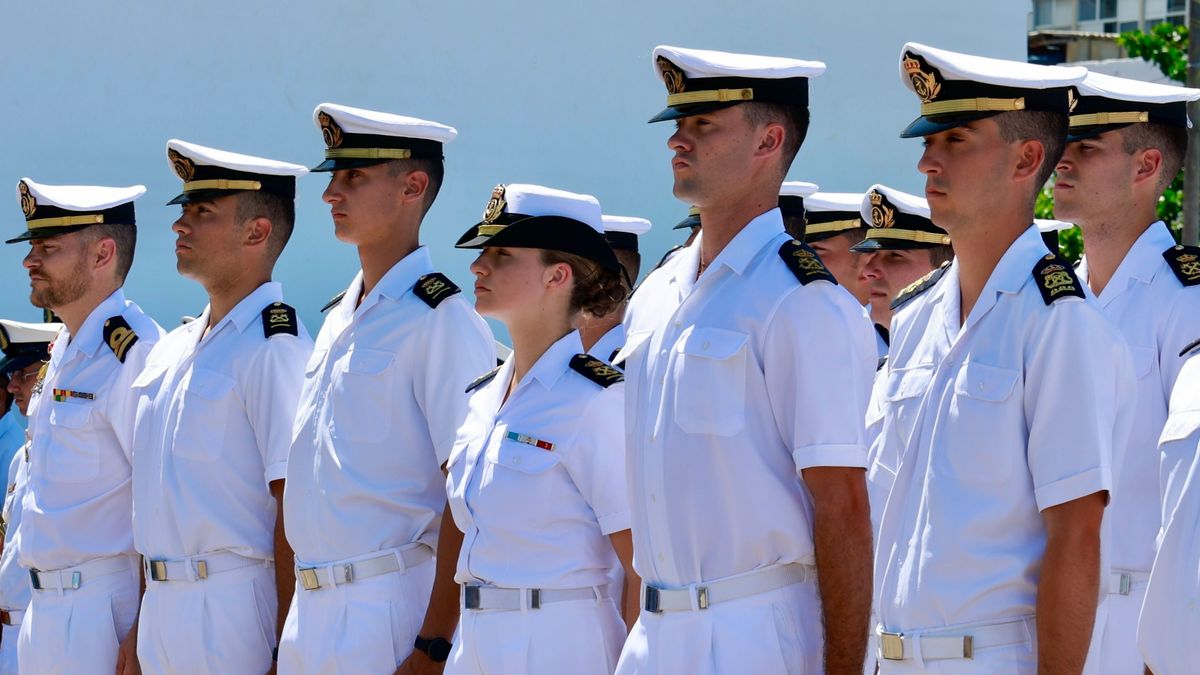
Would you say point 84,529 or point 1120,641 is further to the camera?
point 84,529

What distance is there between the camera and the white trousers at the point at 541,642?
13.0ft

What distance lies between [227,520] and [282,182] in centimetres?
116

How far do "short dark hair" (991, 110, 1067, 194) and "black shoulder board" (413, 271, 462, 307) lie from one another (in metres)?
1.83

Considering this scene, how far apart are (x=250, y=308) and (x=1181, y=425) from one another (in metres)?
3.07

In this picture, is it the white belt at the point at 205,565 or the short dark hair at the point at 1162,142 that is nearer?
the short dark hair at the point at 1162,142

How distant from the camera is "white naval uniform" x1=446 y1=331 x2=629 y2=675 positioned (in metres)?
3.99

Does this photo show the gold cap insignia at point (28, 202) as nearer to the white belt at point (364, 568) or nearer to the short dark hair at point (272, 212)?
the short dark hair at point (272, 212)

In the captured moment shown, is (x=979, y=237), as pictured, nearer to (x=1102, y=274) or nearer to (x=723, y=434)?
(x=723, y=434)

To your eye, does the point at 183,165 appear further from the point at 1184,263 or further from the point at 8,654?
the point at 1184,263

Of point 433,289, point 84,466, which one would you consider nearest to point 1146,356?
point 433,289

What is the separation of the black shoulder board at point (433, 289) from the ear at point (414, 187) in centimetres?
28

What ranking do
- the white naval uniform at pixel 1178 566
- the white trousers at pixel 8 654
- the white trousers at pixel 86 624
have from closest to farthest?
the white naval uniform at pixel 1178 566 < the white trousers at pixel 86 624 < the white trousers at pixel 8 654

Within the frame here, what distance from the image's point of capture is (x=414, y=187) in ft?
16.0

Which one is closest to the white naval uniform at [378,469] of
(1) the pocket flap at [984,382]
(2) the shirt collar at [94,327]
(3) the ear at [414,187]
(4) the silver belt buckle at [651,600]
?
(3) the ear at [414,187]
